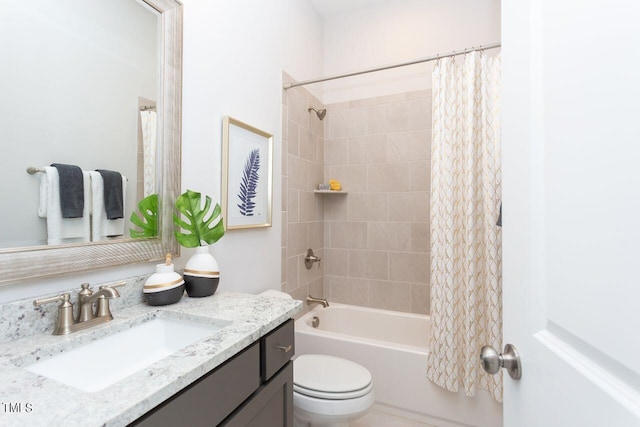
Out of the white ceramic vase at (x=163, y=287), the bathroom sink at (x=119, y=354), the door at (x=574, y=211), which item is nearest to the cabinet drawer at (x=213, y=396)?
the bathroom sink at (x=119, y=354)

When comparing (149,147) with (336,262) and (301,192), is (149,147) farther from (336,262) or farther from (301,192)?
(336,262)

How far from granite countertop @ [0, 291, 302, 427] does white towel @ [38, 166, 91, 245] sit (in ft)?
0.87

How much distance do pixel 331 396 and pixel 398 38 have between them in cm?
254

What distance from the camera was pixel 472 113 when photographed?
5.90ft

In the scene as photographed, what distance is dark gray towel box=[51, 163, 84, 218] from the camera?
3.04ft

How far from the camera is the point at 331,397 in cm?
137

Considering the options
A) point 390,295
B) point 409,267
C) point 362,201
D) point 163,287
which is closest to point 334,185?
→ point 362,201

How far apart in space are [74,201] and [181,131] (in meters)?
0.48

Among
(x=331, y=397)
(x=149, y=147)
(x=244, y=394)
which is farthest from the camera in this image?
(x=331, y=397)

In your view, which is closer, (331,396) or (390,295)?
(331,396)

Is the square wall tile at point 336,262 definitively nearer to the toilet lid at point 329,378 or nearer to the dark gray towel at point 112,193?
the toilet lid at point 329,378

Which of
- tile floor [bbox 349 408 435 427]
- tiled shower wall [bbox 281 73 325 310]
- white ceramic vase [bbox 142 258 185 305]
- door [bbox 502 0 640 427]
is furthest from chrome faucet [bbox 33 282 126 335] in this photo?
tile floor [bbox 349 408 435 427]

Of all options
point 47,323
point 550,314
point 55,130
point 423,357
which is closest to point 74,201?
point 55,130

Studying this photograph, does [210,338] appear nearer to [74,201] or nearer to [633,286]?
[74,201]
